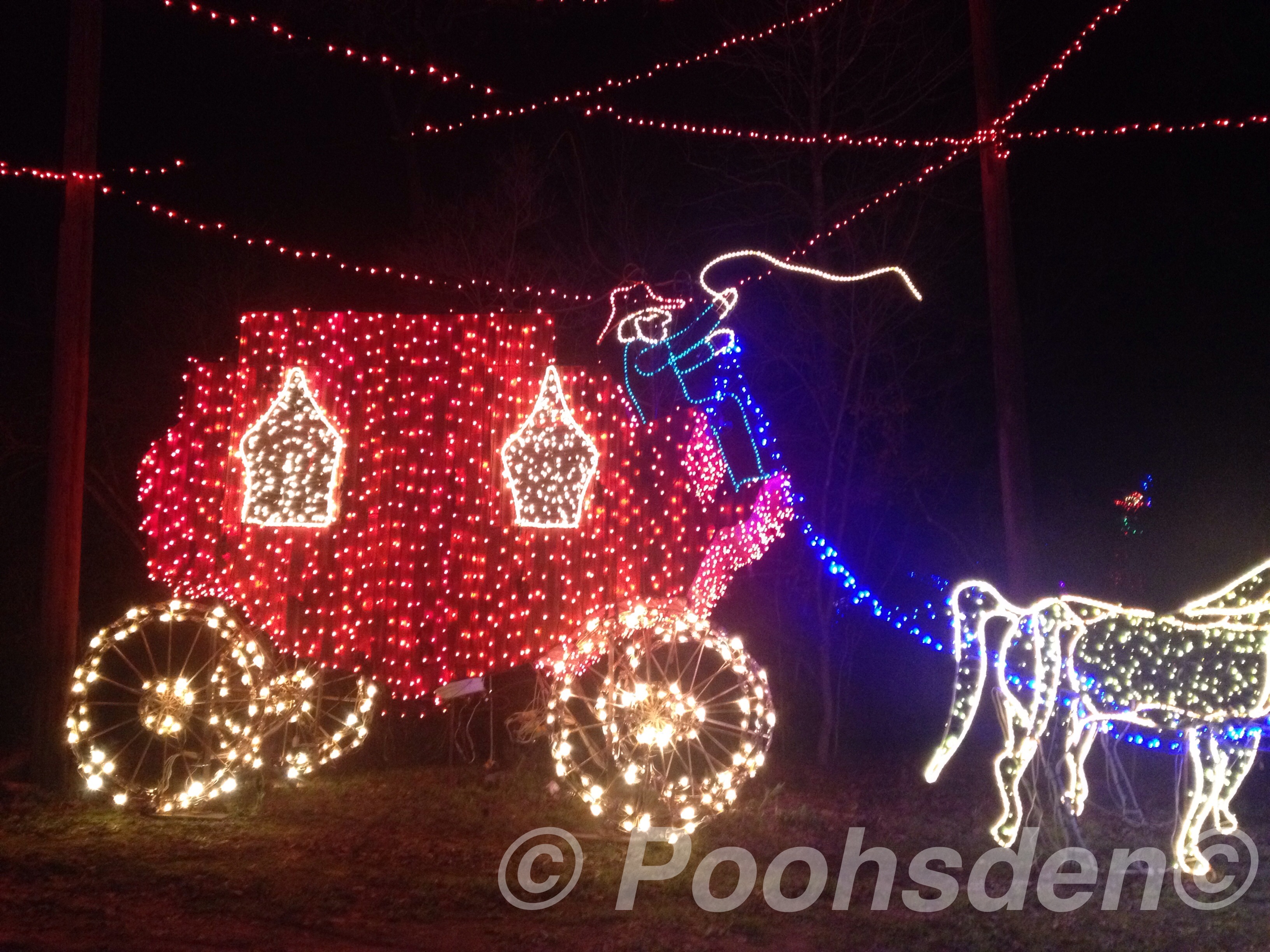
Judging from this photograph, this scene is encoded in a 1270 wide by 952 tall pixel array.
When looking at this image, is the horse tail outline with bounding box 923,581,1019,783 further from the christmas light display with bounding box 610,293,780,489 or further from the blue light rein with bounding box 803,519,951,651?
the christmas light display with bounding box 610,293,780,489

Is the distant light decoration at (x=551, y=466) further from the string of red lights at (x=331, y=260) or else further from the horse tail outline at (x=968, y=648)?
the horse tail outline at (x=968, y=648)

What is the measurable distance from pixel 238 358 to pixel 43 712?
3375 millimetres

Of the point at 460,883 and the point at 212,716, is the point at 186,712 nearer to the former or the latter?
the point at 212,716

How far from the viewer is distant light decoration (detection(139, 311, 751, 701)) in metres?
9.34

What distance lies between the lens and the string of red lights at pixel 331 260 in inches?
401

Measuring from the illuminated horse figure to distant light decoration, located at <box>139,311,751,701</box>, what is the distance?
2.38m

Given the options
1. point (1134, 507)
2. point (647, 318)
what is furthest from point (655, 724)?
point (1134, 507)

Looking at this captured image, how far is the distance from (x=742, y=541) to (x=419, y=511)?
2582 millimetres

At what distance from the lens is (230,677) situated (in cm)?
962

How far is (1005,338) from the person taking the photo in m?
9.16

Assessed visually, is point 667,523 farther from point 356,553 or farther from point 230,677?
point 230,677

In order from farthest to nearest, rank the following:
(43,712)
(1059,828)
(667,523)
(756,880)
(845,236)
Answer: (845,236), (43,712), (667,523), (1059,828), (756,880)

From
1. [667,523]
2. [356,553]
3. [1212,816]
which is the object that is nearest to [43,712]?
[356,553]

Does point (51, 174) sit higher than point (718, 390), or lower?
higher
